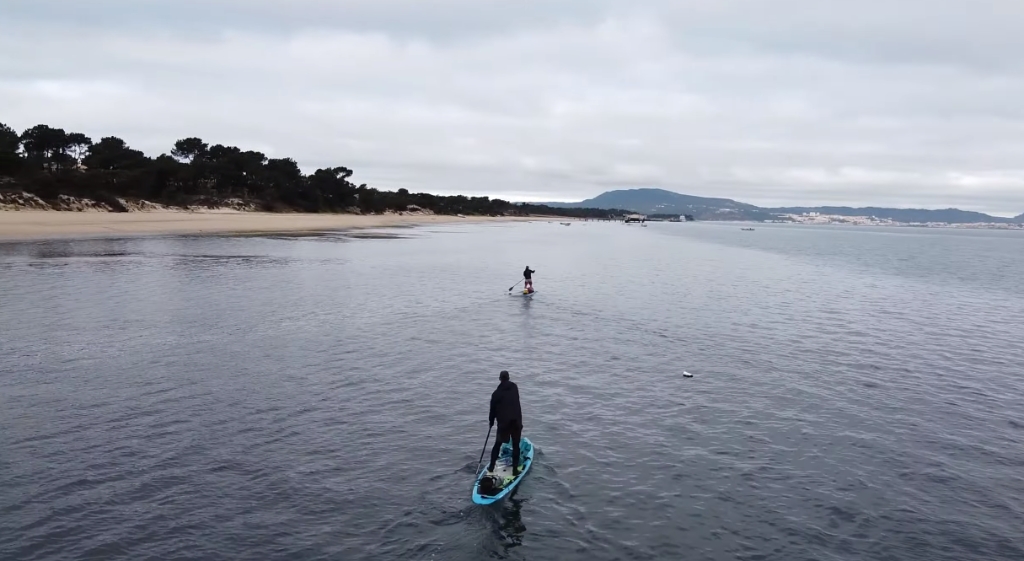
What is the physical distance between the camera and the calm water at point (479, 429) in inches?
547

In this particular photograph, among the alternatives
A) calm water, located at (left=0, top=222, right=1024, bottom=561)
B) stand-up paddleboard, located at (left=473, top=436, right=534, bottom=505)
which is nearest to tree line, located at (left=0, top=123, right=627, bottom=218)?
calm water, located at (left=0, top=222, right=1024, bottom=561)

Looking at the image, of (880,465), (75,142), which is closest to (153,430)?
(880,465)

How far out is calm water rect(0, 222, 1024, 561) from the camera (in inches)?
547

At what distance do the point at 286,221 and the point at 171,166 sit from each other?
Result: 78.5ft

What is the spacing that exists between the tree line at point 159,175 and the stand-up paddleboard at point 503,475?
111424mm

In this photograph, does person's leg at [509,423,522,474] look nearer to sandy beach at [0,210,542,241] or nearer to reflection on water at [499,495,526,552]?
reflection on water at [499,495,526,552]

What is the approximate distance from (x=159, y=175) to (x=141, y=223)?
108 feet

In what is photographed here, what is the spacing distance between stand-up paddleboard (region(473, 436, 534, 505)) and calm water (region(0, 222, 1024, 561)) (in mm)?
305

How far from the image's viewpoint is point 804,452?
1906 centimetres

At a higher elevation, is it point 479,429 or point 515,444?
point 515,444

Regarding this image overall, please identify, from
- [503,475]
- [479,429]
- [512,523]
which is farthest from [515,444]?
[479,429]

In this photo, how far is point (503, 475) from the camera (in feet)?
52.5

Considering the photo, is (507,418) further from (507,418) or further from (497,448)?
(497,448)

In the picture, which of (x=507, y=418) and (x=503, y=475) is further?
(x=507, y=418)
